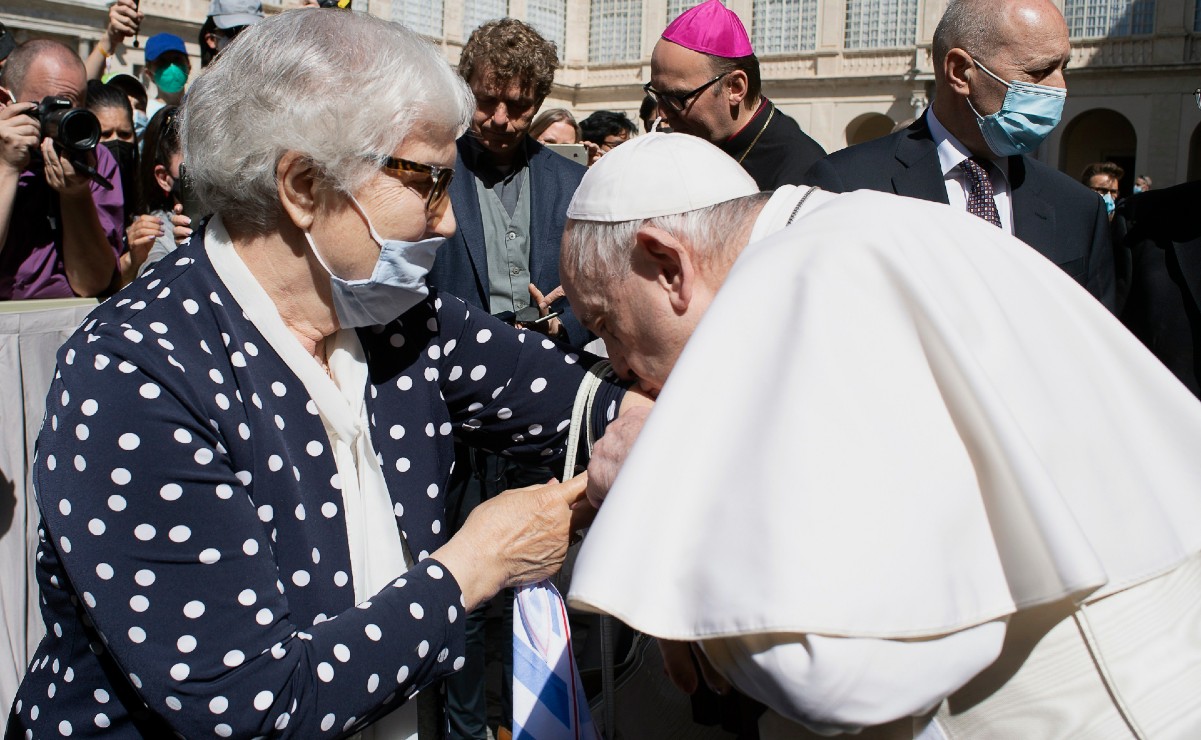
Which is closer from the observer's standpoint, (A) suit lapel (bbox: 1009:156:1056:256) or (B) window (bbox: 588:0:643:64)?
(A) suit lapel (bbox: 1009:156:1056:256)

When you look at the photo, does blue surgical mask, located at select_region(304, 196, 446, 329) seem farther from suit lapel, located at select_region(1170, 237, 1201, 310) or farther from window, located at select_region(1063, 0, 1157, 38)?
window, located at select_region(1063, 0, 1157, 38)

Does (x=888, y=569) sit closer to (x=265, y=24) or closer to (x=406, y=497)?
(x=406, y=497)

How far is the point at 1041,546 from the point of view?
125cm

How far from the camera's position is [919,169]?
11.2ft

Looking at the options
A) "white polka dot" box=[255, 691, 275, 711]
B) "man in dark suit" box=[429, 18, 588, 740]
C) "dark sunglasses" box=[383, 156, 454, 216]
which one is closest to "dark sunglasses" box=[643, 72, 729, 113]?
"man in dark suit" box=[429, 18, 588, 740]

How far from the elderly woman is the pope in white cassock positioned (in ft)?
1.84

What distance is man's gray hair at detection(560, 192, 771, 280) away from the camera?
179 cm

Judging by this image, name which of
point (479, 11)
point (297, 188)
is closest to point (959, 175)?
point (297, 188)

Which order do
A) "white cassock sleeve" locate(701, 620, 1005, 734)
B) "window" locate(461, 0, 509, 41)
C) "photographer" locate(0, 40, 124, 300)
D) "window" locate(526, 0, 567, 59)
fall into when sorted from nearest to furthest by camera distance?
"white cassock sleeve" locate(701, 620, 1005, 734), "photographer" locate(0, 40, 124, 300), "window" locate(461, 0, 509, 41), "window" locate(526, 0, 567, 59)

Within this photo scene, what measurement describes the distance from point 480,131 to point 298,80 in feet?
7.75

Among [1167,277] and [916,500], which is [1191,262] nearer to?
[1167,277]

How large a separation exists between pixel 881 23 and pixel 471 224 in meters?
28.7

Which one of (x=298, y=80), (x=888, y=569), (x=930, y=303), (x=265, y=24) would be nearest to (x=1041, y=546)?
(x=888, y=569)

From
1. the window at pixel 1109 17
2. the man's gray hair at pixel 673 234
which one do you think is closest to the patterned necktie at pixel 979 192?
the man's gray hair at pixel 673 234
